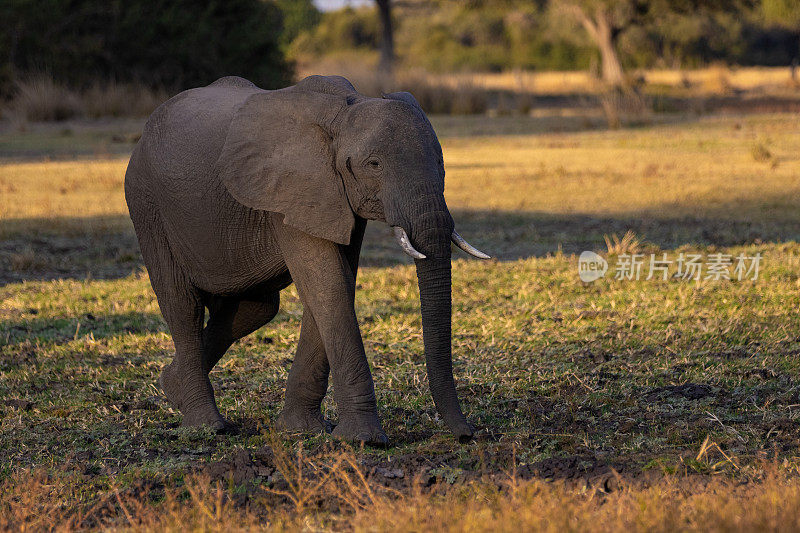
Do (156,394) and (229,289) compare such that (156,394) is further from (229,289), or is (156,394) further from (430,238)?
(430,238)

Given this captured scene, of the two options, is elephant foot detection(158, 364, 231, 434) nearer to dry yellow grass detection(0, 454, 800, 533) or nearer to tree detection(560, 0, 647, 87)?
dry yellow grass detection(0, 454, 800, 533)

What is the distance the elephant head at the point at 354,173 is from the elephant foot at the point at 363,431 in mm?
336

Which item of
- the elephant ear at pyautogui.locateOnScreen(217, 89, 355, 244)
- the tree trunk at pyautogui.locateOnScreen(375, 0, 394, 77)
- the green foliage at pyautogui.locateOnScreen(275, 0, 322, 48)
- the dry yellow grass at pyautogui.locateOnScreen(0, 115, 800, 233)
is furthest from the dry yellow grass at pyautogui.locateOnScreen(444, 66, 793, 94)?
the green foliage at pyautogui.locateOnScreen(275, 0, 322, 48)

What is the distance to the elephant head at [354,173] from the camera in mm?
5168

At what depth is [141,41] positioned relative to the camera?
1038 inches

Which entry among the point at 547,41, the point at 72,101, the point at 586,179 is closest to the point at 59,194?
the point at 586,179

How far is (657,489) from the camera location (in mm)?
4469

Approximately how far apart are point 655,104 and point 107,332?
2153 centimetres

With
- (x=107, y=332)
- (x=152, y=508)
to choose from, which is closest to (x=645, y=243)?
(x=107, y=332)

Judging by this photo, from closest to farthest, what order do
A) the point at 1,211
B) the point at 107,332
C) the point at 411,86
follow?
the point at 107,332 < the point at 1,211 < the point at 411,86

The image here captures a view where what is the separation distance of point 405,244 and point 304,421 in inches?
56.3

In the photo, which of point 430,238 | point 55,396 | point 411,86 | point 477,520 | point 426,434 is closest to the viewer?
point 477,520

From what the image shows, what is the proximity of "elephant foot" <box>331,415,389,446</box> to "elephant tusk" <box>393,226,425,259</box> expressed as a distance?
967 mm

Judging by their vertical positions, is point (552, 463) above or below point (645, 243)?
above
